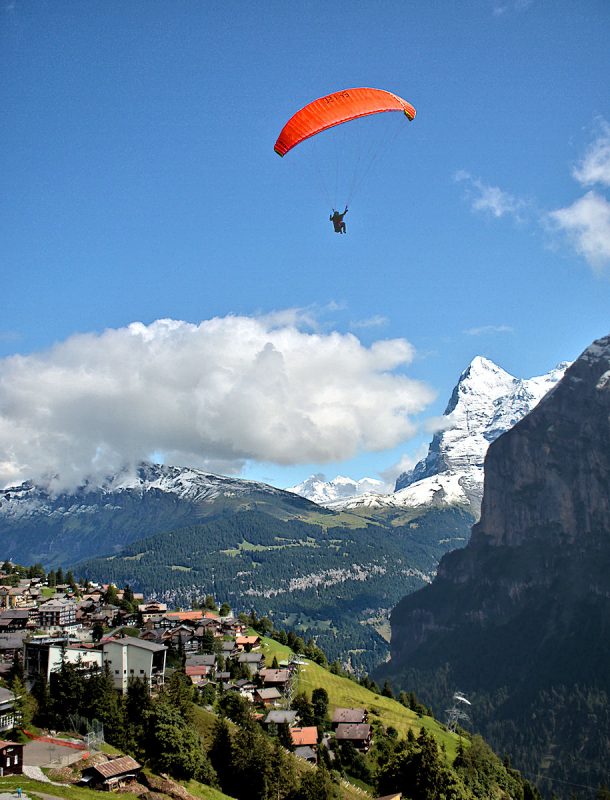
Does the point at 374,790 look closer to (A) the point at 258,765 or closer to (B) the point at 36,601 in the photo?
(A) the point at 258,765

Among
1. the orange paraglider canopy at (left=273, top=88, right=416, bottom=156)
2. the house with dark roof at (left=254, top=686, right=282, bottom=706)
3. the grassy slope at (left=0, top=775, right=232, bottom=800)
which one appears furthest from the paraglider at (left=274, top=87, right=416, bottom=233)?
the house with dark roof at (left=254, top=686, right=282, bottom=706)

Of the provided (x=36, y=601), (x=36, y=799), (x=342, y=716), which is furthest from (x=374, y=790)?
(x=36, y=601)

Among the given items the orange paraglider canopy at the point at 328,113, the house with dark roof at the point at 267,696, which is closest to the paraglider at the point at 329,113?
the orange paraglider canopy at the point at 328,113

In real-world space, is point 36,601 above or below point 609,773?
above

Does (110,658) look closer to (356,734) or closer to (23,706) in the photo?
(23,706)

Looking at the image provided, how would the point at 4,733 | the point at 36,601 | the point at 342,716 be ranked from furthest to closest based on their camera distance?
1. the point at 36,601
2. the point at 342,716
3. the point at 4,733

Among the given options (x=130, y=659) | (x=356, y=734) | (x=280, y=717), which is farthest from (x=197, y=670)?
(x=356, y=734)

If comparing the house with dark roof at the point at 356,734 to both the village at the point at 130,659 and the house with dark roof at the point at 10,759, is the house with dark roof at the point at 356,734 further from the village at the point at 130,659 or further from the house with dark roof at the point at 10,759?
the house with dark roof at the point at 10,759
